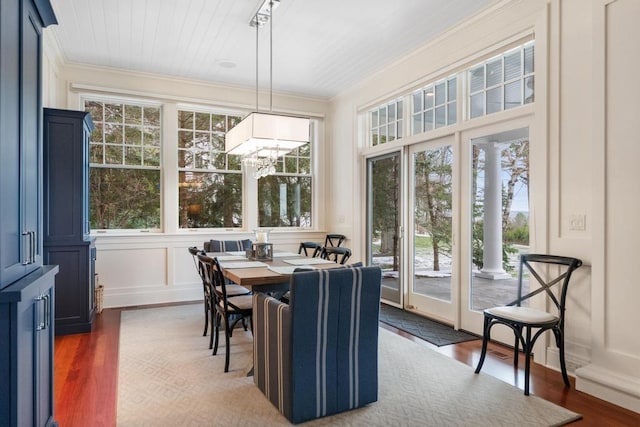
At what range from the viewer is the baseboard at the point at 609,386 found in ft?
7.90

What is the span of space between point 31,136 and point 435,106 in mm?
3808

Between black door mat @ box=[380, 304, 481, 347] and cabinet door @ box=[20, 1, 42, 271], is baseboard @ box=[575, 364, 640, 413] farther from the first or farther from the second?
cabinet door @ box=[20, 1, 42, 271]

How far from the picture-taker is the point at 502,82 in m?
3.68

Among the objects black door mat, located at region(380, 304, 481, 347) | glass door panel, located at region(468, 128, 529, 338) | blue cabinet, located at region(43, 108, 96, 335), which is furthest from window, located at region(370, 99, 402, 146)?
blue cabinet, located at region(43, 108, 96, 335)

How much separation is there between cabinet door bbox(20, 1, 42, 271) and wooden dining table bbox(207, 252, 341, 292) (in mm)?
1237

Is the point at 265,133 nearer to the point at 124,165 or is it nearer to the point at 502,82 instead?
the point at 502,82

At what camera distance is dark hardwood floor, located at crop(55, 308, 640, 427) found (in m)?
2.35

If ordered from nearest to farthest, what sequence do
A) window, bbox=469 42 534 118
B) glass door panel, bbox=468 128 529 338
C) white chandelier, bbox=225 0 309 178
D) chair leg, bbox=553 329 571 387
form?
1. chair leg, bbox=553 329 571 387
2. white chandelier, bbox=225 0 309 178
3. window, bbox=469 42 534 118
4. glass door panel, bbox=468 128 529 338

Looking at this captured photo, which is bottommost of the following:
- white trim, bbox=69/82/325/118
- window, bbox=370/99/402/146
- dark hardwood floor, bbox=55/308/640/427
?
dark hardwood floor, bbox=55/308/640/427

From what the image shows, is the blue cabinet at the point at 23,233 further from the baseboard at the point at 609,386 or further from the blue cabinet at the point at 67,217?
the baseboard at the point at 609,386

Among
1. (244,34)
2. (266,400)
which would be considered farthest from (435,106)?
(266,400)

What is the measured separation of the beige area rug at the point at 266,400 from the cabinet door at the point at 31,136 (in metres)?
1.20

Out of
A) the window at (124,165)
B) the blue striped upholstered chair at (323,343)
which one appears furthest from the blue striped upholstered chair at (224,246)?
the blue striped upholstered chair at (323,343)

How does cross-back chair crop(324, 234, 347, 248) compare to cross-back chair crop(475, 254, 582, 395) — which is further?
cross-back chair crop(324, 234, 347, 248)
